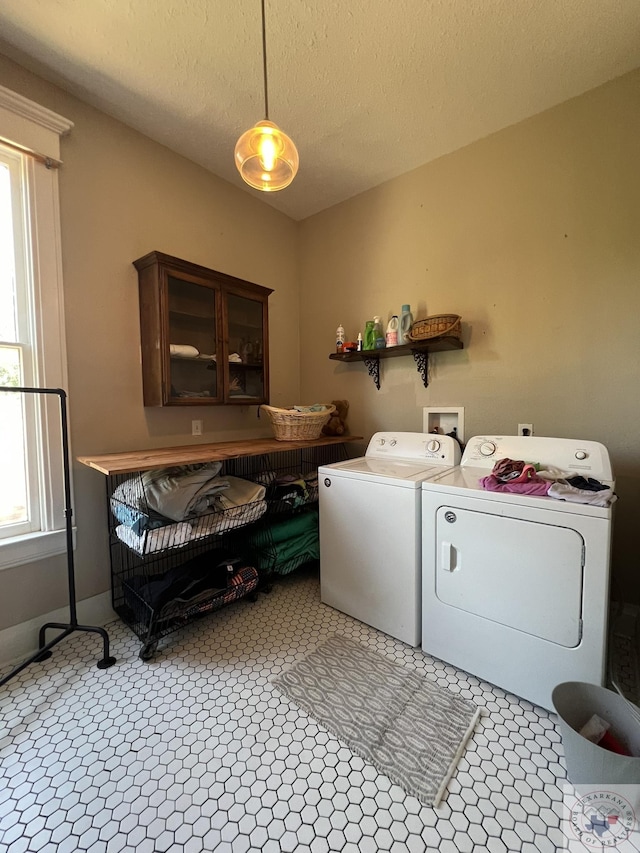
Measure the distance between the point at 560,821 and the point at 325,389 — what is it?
2.38 m

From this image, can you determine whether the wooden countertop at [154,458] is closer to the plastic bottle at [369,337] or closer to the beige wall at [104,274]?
the beige wall at [104,274]

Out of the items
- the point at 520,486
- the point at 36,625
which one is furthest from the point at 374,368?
the point at 36,625

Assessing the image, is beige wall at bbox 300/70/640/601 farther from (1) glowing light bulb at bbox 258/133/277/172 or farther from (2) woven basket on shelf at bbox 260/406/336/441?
(1) glowing light bulb at bbox 258/133/277/172

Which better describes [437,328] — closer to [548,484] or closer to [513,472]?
[513,472]

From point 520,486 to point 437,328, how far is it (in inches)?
40.0

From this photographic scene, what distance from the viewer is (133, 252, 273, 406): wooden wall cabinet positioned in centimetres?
184

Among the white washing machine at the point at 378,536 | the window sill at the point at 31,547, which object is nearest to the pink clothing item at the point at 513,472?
the white washing machine at the point at 378,536

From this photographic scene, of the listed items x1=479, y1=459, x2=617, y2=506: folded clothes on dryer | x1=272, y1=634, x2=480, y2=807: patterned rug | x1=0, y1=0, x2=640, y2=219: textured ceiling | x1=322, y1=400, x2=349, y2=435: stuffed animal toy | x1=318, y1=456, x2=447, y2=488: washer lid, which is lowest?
x1=272, y1=634, x2=480, y2=807: patterned rug

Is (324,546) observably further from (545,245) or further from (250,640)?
(545,245)

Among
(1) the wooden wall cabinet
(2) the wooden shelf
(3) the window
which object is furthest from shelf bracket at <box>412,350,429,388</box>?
(3) the window

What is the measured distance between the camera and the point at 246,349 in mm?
2275

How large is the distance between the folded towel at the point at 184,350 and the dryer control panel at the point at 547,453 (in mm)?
1616

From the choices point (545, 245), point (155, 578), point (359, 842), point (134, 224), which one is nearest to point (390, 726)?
point (359, 842)

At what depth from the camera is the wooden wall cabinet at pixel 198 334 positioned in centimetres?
184
